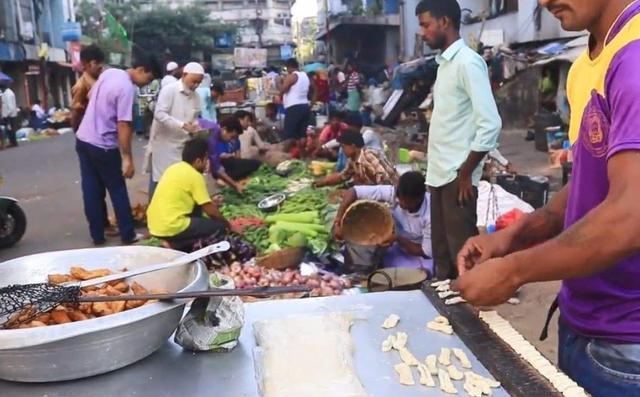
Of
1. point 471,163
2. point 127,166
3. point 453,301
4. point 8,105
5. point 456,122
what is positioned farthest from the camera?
point 8,105

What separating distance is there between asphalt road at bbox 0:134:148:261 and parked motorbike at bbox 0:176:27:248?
0.09 meters

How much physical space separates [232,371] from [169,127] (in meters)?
5.58

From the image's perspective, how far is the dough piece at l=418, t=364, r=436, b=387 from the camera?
1.42 metres

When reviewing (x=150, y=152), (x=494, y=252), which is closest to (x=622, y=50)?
(x=494, y=252)

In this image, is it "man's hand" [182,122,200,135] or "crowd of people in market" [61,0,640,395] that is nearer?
"crowd of people in market" [61,0,640,395]

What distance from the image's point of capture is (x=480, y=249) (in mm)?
1745

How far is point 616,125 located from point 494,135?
2576 millimetres

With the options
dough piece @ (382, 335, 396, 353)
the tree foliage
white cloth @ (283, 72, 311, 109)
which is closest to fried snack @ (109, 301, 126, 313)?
dough piece @ (382, 335, 396, 353)

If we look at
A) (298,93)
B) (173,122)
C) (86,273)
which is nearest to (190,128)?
(173,122)

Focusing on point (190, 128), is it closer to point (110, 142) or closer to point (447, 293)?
point (110, 142)

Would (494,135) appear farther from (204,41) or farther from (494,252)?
(204,41)

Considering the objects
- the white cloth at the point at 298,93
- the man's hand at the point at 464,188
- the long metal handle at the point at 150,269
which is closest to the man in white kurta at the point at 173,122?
the man's hand at the point at 464,188

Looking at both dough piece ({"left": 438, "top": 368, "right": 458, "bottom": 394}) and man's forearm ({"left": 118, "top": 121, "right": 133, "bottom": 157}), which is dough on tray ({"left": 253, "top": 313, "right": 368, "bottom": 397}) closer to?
dough piece ({"left": 438, "top": 368, "right": 458, "bottom": 394})

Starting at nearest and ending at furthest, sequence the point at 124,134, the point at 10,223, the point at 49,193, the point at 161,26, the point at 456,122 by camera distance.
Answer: the point at 456,122, the point at 124,134, the point at 10,223, the point at 49,193, the point at 161,26
